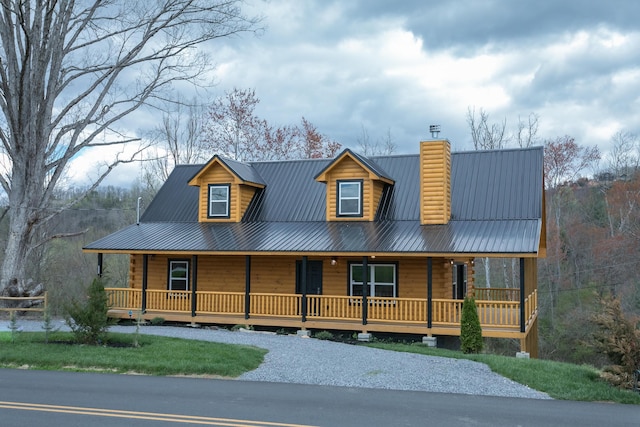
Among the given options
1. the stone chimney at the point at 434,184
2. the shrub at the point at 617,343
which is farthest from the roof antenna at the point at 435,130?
the shrub at the point at 617,343

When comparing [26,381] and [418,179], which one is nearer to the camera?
[26,381]

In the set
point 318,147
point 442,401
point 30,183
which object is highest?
point 318,147

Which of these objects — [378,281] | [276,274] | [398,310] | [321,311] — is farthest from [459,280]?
[276,274]

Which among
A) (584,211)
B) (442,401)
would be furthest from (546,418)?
(584,211)

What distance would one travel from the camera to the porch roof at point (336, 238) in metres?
17.6

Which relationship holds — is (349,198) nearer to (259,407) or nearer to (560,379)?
(560,379)

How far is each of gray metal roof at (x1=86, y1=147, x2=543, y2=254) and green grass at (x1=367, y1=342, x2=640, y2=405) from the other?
161 inches

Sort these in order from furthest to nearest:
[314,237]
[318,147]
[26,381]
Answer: [318,147] < [314,237] < [26,381]

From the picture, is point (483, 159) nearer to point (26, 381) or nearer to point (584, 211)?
point (26, 381)

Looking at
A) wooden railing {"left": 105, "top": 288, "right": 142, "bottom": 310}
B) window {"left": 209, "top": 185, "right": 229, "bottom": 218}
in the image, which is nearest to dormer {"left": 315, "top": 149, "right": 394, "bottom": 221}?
window {"left": 209, "top": 185, "right": 229, "bottom": 218}

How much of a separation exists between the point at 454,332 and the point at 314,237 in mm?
5626

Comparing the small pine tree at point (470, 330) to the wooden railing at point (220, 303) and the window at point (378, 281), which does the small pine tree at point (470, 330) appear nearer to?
the window at point (378, 281)

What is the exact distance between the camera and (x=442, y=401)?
10062 mm

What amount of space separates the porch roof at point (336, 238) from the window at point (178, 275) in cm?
126
